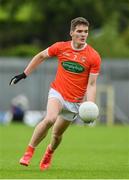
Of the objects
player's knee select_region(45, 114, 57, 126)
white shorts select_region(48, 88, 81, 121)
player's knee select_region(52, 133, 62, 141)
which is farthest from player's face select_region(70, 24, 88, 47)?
player's knee select_region(52, 133, 62, 141)

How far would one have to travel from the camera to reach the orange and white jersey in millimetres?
15359

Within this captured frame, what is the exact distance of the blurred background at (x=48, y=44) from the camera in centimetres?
4388

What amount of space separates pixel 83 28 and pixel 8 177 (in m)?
2.83

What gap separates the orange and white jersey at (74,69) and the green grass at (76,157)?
134cm

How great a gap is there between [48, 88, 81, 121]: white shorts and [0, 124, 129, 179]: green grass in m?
0.94

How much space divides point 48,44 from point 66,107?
1845 inches

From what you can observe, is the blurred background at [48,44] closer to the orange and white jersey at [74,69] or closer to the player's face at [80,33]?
the orange and white jersey at [74,69]

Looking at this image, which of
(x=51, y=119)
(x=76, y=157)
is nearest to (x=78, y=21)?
(x=51, y=119)

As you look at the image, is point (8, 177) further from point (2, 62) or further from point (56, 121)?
point (2, 62)

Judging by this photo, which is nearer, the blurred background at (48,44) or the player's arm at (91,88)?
the player's arm at (91,88)

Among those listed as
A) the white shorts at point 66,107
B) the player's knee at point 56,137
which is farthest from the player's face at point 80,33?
the player's knee at point 56,137

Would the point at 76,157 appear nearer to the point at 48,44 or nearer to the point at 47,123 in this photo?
the point at 47,123

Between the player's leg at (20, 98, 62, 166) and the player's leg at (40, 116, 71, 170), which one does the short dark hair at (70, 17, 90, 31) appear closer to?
the player's leg at (20, 98, 62, 166)

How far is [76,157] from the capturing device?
66.2 ft
